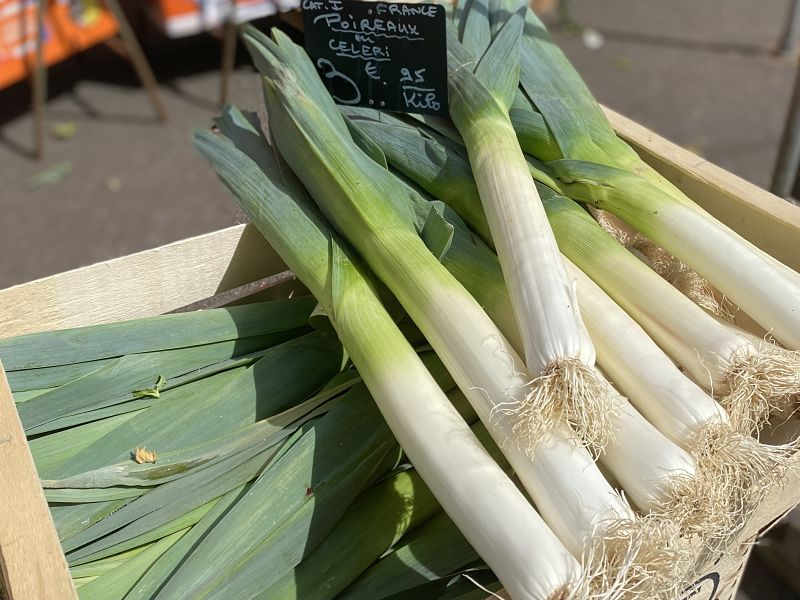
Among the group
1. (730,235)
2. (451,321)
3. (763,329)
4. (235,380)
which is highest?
(730,235)

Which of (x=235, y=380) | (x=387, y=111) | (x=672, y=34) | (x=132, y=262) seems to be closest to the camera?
(x=235, y=380)

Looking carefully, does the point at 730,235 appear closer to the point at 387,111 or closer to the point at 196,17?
the point at 387,111

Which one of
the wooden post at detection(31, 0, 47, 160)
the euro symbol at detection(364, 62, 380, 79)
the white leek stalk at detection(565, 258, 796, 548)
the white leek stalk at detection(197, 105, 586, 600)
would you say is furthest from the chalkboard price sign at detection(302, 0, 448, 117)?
the wooden post at detection(31, 0, 47, 160)

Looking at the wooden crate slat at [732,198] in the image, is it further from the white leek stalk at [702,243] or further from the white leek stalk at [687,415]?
the white leek stalk at [687,415]

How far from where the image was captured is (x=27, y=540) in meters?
0.84

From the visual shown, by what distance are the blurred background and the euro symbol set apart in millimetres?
1894

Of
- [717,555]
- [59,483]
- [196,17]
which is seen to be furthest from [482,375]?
[196,17]

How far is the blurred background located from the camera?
11.1 ft

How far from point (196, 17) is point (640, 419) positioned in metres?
3.36

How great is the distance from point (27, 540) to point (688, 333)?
35.2 inches

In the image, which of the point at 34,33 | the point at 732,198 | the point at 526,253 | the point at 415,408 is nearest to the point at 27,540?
the point at 415,408

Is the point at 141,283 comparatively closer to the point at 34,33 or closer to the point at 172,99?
the point at 34,33

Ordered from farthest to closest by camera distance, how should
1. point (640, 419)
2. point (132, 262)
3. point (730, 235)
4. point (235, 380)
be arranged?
point (132, 262) < point (235, 380) < point (730, 235) < point (640, 419)

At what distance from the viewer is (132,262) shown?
139cm
